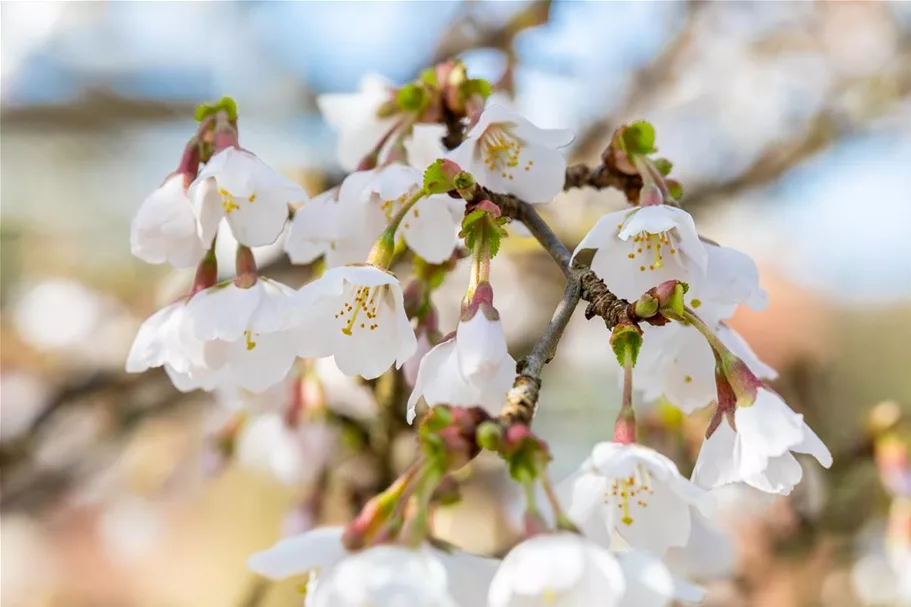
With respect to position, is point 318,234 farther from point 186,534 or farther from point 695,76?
point 186,534

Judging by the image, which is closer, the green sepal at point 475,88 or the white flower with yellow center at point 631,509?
the white flower with yellow center at point 631,509

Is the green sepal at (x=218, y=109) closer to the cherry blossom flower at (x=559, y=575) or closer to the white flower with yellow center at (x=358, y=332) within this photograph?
the white flower with yellow center at (x=358, y=332)

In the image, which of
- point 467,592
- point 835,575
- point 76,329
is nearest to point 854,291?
point 835,575

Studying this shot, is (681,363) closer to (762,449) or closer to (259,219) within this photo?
(762,449)

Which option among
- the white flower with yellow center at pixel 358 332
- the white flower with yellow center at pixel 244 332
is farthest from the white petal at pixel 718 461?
the white flower with yellow center at pixel 244 332

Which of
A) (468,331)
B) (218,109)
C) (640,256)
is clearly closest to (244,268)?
(218,109)

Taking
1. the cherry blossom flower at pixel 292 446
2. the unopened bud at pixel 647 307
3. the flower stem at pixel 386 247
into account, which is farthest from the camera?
the cherry blossom flower at pixel 292 446
